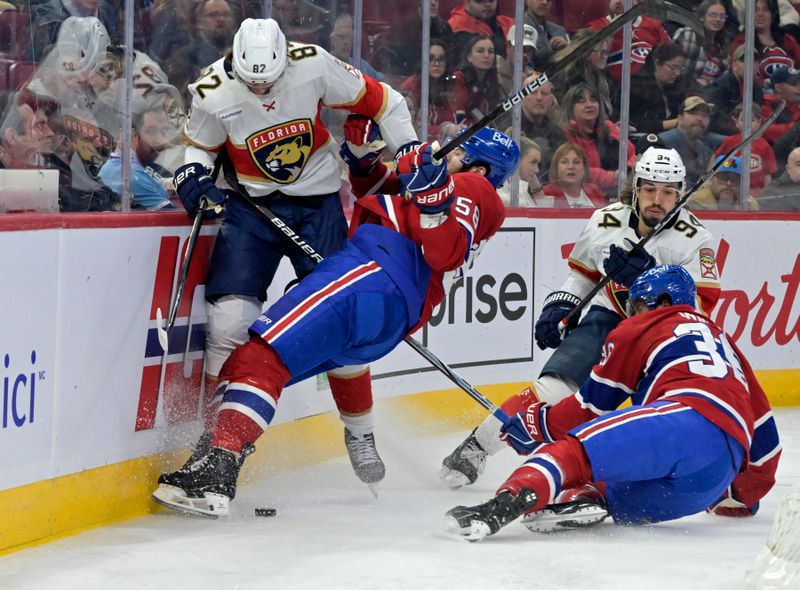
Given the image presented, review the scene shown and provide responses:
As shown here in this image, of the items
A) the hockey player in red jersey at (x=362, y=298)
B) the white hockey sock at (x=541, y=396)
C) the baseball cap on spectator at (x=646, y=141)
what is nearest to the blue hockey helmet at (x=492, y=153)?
the hockey player in red jersey at (x=362, y=298)

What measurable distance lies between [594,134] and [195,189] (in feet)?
9.38

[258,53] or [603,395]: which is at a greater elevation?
[258,53]

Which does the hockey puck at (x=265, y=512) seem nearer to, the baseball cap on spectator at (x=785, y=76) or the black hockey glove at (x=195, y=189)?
the black hockey glove at (x=195, y=189)

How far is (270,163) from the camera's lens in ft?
12.9

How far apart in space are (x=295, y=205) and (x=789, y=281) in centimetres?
319

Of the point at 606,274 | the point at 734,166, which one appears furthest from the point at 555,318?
the point at 734,166

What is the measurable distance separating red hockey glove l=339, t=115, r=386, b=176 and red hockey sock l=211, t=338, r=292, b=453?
0.77 m

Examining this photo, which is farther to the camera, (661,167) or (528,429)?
(661,167)

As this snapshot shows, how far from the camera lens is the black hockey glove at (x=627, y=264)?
418 centimetres

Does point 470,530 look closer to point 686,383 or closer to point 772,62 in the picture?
point 686,383

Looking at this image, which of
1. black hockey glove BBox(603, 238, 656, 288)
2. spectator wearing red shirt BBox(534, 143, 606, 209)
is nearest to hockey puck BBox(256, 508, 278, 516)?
black hockey glove BBox(603, 238, 656, 288)

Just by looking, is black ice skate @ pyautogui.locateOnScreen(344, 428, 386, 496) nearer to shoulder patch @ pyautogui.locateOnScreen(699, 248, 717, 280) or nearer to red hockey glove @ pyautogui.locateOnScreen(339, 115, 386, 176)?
red hockey glove @ pyautogui.locateOnScreen(339, 115, 386, 176)

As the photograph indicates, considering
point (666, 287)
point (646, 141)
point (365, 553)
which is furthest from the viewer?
point (646, 141)

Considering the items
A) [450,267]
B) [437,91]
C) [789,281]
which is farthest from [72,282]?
[789,281]
